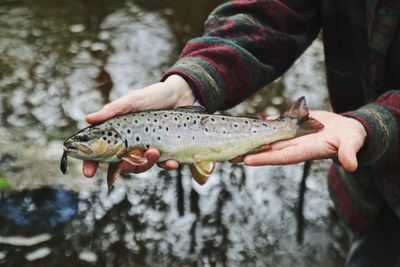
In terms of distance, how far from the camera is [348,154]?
1847 mm

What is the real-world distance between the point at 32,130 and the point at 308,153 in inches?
114

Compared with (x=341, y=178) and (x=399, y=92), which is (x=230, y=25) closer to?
(x=399, y=92)

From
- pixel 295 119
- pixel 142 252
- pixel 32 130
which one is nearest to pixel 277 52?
pixel 295 119

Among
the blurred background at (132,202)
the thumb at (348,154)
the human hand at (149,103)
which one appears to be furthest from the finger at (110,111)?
the blurred background at (132,202)

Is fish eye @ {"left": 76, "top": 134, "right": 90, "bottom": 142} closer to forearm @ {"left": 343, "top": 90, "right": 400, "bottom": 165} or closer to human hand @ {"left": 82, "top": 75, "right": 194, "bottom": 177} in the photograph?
human hand @ {"left": 82, "top": 75, "right": 194, "bottom": 177}

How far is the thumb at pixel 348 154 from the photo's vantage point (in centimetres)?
182

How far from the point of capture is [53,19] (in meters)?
6.19

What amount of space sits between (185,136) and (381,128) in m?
0.73

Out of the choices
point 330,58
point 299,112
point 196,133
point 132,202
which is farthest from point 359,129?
point 132,202

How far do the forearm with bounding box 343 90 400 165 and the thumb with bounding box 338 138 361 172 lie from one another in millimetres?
110

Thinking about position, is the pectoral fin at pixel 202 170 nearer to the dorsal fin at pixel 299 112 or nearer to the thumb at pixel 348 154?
the dorsal fin at pixel 299 112

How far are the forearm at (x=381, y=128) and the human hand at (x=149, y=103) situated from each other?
2.15ft

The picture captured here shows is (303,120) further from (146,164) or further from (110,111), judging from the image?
(110,111)

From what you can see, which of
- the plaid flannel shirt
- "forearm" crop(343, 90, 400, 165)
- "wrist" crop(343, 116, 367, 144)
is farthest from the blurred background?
"wrist" crop(343, 116, 367, 144)
